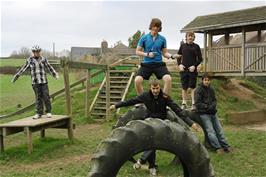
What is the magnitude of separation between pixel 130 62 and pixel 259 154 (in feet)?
39.8

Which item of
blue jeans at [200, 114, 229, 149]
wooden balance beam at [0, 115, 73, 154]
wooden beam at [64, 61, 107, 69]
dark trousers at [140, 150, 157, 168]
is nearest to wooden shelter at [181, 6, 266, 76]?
wooden beam at [64, 61, 107, 69]

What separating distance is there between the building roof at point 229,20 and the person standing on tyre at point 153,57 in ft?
36.5

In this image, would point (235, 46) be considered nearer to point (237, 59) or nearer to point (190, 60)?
point (237, 59)

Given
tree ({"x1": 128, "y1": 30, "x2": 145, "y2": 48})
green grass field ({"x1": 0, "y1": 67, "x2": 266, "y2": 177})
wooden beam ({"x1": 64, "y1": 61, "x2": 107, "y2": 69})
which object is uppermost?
tree ({"x1": 128, "y1": 30, "x2": 145, "y2": 48})

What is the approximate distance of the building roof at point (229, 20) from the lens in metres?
16.9

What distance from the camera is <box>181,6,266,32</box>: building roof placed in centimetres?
1692

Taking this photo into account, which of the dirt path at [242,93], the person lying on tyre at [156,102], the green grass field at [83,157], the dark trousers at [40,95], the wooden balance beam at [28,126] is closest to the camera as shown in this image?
the person lying on tyre at [156,102]

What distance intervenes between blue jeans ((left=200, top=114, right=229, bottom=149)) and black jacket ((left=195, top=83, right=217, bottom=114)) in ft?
0.44

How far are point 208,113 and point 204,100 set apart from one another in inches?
11.4

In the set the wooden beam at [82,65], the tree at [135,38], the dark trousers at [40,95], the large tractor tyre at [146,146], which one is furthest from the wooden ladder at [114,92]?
the tree at [135,38]

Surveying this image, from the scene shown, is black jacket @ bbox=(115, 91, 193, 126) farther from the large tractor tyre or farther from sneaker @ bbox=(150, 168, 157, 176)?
the large tractor tyre

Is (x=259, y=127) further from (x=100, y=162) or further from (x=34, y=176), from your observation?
(x=100, y=162)

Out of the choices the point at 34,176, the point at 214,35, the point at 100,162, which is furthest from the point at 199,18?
the point at 100,162

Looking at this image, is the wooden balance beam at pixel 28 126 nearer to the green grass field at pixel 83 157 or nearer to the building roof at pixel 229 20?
the green grass field at pixel 83 157
